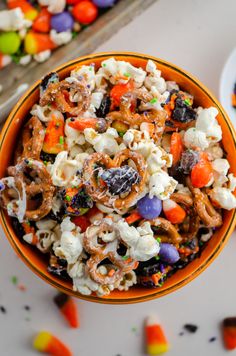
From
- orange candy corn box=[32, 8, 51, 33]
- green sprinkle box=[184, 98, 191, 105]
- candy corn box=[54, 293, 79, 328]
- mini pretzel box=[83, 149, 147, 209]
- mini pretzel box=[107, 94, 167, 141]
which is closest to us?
mini pretzel box=[83, 149, 147, 209]

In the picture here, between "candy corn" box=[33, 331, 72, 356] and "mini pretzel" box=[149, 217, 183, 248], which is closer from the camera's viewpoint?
"mini pretzel" box=[149, 217, 183, 248]

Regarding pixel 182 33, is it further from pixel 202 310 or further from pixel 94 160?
pixel 202 310

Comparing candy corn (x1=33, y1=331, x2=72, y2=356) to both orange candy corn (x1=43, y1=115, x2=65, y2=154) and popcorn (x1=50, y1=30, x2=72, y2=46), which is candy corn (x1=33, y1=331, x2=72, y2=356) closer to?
orange candy corn (x1=43, y1=115, x2=65, y2=154)

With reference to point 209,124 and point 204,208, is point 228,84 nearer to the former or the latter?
point 209,124

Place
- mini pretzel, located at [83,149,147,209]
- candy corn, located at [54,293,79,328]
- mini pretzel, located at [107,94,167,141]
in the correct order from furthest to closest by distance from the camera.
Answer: candy corn, located at [54,293,79,328] → mini pretzel, located at [107,94,167,141] → mini pretzel, located at [83,149,147,209]

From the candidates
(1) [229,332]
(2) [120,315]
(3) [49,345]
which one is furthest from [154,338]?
(3) [49,345]

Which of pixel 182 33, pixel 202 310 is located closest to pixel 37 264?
pixel 202 310

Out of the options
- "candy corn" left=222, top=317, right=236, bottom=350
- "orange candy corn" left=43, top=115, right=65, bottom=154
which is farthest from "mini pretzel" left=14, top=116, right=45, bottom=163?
"candy corn" left=222, top=317, right=236, bottom=350

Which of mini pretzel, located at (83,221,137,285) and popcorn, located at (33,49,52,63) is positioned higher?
popcorn, located at (33,49,52,63)
